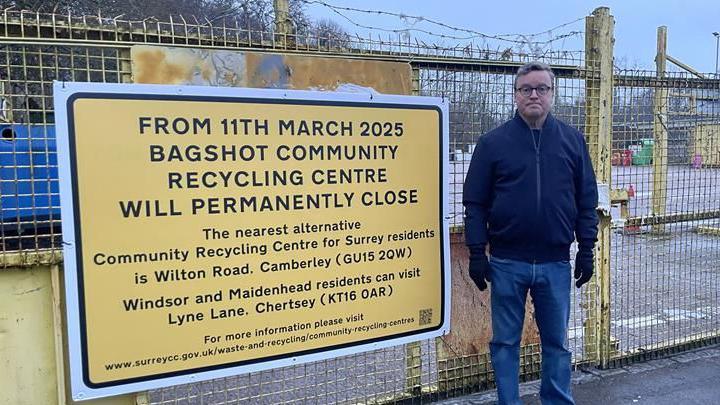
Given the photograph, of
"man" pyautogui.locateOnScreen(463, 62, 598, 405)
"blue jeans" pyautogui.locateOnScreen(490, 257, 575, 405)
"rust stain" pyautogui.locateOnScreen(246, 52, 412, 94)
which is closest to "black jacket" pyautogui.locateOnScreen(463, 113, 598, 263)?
"man" pyautogui.locateOnScreen(463, 62, 598, 405)

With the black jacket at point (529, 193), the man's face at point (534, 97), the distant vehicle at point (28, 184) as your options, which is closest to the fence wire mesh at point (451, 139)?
the distant vehicle at point (28, 184)

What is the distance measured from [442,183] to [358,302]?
84cm

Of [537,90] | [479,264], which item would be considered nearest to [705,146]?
[537,90]

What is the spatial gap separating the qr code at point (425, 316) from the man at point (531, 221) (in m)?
0.38

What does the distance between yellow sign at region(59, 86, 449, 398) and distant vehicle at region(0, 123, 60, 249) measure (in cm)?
23

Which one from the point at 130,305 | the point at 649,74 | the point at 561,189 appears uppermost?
the point at 649,74

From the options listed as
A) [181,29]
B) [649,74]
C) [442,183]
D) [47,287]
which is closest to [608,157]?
[649,74]

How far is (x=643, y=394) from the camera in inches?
148

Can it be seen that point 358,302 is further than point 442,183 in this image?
No

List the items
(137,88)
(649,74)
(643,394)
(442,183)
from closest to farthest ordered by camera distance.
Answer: (137,88) < (442,183) < (643,394) < (649,74)

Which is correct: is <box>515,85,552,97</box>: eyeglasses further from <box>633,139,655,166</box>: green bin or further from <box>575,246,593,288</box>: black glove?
<box>633,139,655,166</box>: green bin

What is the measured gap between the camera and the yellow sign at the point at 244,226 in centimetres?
252

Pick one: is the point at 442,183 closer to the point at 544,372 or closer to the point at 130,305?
the point at 544,372

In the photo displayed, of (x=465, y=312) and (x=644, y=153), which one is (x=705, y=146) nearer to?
(x=644, y=153)
